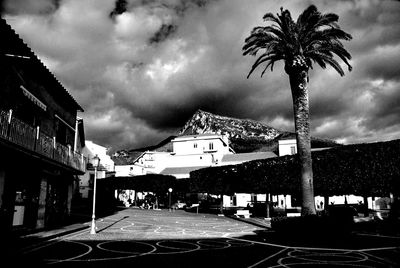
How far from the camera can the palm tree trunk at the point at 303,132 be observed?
60.5 feet

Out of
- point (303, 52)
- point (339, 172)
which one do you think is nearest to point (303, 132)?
point (303, 52)

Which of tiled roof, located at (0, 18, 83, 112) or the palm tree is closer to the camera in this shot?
tiled roof, located at (0, 18, 83, 112)

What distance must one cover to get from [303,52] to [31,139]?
17.0 metres

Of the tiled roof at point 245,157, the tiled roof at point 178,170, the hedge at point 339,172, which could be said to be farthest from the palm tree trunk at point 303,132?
the tiled roof at point 178,170

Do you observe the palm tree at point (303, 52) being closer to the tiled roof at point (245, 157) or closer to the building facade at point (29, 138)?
the building facade at point (29, 138)

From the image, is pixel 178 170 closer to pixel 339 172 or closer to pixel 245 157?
pixel 245 157

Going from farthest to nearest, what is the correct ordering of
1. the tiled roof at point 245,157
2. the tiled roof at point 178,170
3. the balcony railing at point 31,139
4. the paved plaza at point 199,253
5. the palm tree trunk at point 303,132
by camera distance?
the tiled roof at point 178,170
the tiled roof at point 245,157
the palm tree trunk at point 303,132
the balcony railing at point 31,139
the paved plaza at point 199,253

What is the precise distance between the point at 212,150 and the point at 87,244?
67307 mm

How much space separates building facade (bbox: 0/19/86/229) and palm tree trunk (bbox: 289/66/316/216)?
15018mm

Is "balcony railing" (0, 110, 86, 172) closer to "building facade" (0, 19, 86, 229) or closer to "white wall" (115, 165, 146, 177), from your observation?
"building facade" (0, 19, 86, 229)

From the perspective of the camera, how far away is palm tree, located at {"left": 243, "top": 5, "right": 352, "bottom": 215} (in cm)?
1872

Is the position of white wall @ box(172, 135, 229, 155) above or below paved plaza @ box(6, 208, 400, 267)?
above

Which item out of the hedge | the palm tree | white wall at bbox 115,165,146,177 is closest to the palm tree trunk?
the palm tree

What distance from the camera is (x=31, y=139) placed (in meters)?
15.9
